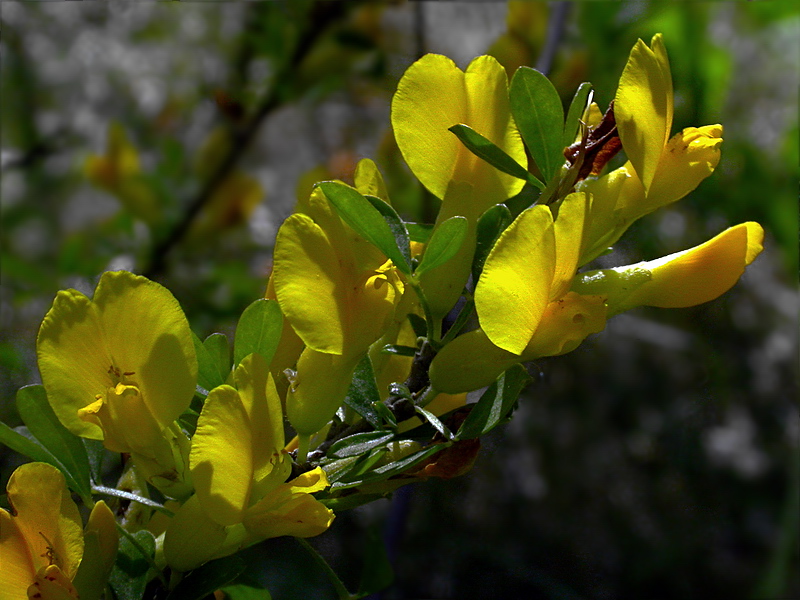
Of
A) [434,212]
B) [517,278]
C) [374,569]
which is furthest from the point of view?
[434,212]

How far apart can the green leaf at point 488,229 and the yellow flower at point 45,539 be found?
0.54ft

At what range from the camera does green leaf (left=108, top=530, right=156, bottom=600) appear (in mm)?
275

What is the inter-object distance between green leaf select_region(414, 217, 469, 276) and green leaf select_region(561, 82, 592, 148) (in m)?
0.06

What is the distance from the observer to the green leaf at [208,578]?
0.27 metres

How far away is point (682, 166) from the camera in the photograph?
0.94 feet

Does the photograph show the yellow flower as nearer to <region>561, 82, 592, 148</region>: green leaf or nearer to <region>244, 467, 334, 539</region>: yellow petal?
<region>244, 467, 334, 539</region>: yellow petal

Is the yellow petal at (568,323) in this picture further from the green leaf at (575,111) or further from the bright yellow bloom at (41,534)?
the bright yellow bloom at (41,534)

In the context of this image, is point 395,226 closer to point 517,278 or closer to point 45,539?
point 517,278

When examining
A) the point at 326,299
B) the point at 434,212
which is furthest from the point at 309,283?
the point at 434,212

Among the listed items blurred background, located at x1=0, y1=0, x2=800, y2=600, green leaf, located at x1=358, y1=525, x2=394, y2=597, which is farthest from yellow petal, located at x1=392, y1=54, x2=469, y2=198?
blurred background, located at x1=0, y1=0, x2=800, y2=600

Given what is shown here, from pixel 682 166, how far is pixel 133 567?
26 cm

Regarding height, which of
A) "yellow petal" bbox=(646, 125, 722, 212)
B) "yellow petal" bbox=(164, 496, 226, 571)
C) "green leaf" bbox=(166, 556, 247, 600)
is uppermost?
"yellow petal" bbox=(646, 125, 722, 212)

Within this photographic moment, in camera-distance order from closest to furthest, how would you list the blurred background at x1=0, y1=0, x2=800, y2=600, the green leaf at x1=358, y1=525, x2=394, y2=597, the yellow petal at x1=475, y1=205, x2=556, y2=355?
the yellow petal at x1=475, y1=205, x2=556, y2=355 → the green leaf at x1=358, y1=525, x2=394, y2=597 → the blurred background at x1=0, y1=0, x2=800, y2=600

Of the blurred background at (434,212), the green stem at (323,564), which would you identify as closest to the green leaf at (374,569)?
the green stem at (323,564)
